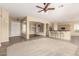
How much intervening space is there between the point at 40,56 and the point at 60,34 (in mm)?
550

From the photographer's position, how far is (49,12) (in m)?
1.65

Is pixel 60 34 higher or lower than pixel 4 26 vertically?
lower

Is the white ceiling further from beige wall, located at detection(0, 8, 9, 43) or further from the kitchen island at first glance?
the kitchen island

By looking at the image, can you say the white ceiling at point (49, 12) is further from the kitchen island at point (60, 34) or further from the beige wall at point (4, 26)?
the kitchen island at point (60, 34)

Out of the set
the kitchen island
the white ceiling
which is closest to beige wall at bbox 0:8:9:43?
the white ceiling

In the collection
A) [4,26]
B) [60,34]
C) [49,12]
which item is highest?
[49,12]

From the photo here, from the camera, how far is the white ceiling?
1.51m

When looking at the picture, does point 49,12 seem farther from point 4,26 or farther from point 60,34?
point 4,26

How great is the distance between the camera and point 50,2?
1.53 meters

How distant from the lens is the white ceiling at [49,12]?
151 cm

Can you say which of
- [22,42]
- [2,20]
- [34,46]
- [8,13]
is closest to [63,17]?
[34,46]

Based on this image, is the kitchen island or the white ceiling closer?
the white ceiling

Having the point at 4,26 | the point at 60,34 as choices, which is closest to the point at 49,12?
the point at 60,34

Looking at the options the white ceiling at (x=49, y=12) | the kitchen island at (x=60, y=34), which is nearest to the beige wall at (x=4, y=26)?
the white ceiling at (x=49, y=12)
